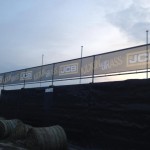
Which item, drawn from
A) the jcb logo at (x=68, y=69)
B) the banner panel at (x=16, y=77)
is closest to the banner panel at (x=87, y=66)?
the jcb logo at (x=68, y=69)

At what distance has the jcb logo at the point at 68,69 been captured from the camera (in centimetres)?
1358

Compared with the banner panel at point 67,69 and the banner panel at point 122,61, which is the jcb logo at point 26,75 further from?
the banner panel at point 122,61

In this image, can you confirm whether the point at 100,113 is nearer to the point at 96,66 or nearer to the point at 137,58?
the point at 96,66

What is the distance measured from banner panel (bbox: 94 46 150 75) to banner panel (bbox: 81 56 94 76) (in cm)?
37

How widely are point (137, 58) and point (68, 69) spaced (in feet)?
13.7

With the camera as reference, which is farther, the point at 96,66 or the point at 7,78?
the point at 7,78

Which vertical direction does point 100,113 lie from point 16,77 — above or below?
below

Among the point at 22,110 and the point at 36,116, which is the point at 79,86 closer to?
the point at 36,116

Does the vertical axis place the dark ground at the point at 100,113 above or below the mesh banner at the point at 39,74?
below

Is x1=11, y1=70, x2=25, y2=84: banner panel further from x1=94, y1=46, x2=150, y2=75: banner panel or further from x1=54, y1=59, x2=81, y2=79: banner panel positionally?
x1=94, y1=46, x2=150, y2=75: banner panel

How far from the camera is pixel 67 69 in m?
14.1

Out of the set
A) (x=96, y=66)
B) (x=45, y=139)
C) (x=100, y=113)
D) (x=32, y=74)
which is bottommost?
(x=45, y=139)

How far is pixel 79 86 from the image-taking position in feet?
40.8

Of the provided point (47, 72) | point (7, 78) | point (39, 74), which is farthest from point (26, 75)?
point (7, 78)
